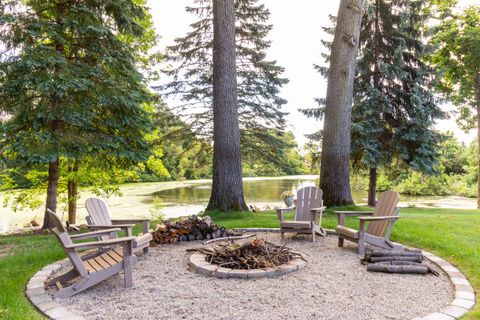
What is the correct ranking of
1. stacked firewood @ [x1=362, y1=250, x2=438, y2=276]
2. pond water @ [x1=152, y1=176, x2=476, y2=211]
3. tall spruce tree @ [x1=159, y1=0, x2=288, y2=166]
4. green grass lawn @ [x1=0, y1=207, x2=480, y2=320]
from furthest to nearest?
pond water @ [x1=152, y1=176, x2=476, y2=211], tall spruce tree @ [x1=159, y1=0, x2=288, y2=166], stacked firewood @ [x1=362, y1=250, x2=438, y2=276], green grass lawn @ [x1=0, y1=207, x2=480, y2=320]

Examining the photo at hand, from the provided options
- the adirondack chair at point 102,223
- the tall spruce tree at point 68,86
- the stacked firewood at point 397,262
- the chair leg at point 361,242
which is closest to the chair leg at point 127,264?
the adirondack chair at point 102,223

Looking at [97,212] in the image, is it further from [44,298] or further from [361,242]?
[361,242]

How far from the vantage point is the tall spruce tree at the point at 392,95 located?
9.54m

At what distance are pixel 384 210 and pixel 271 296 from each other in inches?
83.4

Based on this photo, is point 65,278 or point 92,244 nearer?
point 92,244

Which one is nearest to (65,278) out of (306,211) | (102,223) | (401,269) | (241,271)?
(102,223)

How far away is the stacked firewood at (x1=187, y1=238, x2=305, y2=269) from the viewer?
3.27m

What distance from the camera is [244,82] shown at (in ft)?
33.4

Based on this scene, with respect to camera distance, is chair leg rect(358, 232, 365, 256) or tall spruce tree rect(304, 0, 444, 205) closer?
chair leg rect(358, 232, 365, 256)

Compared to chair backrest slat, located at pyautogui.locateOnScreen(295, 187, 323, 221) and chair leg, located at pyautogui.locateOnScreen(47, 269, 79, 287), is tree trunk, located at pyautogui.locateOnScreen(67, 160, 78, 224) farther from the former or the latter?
chair leg, located at pyautogui.locateOnScreen(47, 269, 79, 287)

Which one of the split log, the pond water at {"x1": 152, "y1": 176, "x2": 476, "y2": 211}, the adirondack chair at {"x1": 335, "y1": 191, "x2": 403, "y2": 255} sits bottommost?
the pond water at {"x1": 152, "y1": 176, "x2": 476, "y2": 211}

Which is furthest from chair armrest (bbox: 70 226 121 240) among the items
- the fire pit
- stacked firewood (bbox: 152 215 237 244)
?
stacked firewood (bbox: 152 215 237 244)

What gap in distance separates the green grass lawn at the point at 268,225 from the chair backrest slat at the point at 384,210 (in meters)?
0.58

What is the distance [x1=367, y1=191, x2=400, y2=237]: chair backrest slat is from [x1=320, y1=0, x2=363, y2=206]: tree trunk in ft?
8.42
